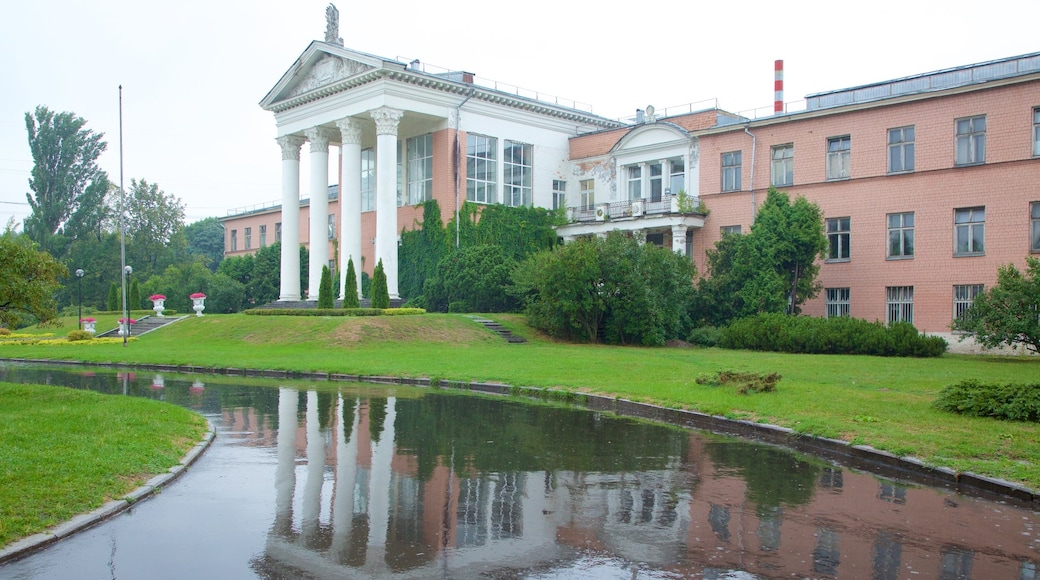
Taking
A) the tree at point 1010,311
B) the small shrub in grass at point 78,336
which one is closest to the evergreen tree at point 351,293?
the small shrub in grass at point 78,336

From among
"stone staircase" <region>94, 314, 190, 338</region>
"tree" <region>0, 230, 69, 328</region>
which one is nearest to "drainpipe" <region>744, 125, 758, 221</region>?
"stone staircase" <region>94, 314, 190, 338</region>

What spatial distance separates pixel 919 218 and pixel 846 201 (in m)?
3.47

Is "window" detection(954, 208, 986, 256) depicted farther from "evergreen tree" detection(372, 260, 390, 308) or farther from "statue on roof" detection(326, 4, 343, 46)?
"statue on roof" detection(326, 4, 343, 46)

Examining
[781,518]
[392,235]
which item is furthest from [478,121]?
[781,518]

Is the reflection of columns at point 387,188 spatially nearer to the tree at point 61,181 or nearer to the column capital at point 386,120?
the column capital at point 386,120

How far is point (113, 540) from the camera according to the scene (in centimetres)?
699

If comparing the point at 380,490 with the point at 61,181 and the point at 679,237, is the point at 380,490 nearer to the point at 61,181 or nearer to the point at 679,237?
the point at 679,237

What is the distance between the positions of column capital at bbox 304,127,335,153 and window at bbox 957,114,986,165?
35.0 metres

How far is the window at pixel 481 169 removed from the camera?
4944cm

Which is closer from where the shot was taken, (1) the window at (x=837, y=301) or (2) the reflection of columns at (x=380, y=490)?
(2) the reflection of columns at (x=380, y=490)

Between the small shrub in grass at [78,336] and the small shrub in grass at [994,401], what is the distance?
3887 centimetres

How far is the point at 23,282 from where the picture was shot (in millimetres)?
14977

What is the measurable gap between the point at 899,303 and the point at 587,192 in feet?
69.7

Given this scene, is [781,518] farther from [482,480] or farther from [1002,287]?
[1002,287]
